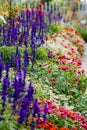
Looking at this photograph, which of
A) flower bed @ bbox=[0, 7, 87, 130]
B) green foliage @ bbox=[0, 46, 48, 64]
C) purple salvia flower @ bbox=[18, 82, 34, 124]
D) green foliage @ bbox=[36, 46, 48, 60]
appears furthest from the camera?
green foliage @ bbox=[36, 46, 48, 60]

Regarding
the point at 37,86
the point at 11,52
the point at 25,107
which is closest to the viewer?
the point at 25,107

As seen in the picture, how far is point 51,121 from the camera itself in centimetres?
469

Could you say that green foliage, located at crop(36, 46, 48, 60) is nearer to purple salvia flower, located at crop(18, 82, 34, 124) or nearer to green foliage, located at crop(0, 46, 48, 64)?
green foliage, located at crop(0, 46, 48, 64)

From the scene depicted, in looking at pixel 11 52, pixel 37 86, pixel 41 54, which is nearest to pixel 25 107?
pixel 37 86

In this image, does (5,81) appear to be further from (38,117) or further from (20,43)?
(20,43)

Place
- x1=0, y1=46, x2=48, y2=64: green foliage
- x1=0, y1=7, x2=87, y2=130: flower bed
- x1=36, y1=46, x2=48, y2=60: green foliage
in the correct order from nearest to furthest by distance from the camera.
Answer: x1=0, y1=7, x2=87, y2=130: flower bed < x1=0, y1=46, x2=48, y2=64: green foliage < x1=36, y1=46, x2=48, y2=60: green foliage

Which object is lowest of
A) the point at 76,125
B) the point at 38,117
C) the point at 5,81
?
the point at 76,125

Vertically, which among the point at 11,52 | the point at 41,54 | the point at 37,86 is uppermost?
the point at 11,52

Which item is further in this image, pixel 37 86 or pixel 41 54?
pixel 41 54

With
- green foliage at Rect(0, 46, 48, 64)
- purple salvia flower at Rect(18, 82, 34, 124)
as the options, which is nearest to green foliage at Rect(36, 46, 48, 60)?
green foliage at Rect(0, 46, 48, 64)

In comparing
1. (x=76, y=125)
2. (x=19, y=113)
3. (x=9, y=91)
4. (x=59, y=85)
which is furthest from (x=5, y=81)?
(x=59, y=85)

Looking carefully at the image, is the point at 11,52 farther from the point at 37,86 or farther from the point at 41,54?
the point at 37,86

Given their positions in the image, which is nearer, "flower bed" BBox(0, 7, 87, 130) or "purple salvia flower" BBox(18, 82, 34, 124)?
"purple salvia flower" BBox(18, 82, 34, 124)

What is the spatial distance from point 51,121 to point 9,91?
57cm
